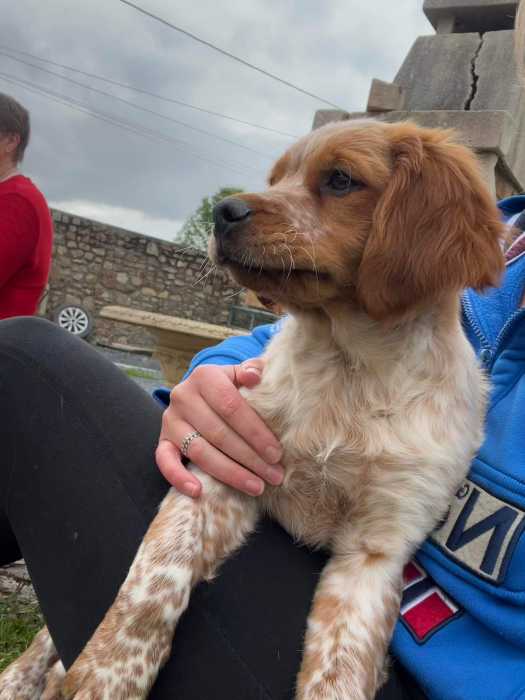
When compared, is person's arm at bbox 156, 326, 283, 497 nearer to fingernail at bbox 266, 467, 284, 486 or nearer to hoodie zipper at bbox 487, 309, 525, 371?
fingernail at bbox 266, 467, 284, 486

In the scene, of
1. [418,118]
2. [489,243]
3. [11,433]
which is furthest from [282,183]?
[418,118]

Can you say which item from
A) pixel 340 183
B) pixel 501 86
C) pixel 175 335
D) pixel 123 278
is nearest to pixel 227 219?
pixel 340 183

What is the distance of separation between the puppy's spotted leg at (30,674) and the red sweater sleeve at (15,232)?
2.62m

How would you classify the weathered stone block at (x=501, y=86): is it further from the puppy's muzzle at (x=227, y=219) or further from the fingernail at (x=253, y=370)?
the puppy's muzzle at (x=227, y=219)

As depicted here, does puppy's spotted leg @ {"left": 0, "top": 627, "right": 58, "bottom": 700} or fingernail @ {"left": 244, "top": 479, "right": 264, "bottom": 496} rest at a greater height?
fingernail @ {"left": 244, "top": 479, "right": 264, "bottom": 496}

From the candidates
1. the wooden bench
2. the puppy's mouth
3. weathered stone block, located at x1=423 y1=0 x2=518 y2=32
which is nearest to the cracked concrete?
weathered stone block, located at x1=423 y1=0 x2=518 y2=32

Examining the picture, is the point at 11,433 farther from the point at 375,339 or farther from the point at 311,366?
the point at 375,339

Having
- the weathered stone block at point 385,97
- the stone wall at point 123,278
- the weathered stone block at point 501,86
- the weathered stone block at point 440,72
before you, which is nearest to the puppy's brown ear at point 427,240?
the weathered stone block at point 501,86

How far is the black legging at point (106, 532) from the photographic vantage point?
4.49 ft

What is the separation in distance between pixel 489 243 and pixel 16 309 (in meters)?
3.35

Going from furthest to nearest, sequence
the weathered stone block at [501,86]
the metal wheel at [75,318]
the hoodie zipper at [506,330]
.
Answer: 1. the metal wheel at [75,318]
2. the weathered stone block at [501,86]
3. the hoodie zipper at [506,330]

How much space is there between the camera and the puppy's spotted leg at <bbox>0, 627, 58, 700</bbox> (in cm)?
187

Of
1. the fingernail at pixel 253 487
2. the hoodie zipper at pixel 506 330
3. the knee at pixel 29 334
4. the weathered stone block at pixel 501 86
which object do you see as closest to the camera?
the hoodie zipper at pixel 506 330

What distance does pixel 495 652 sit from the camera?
1348 millimetres
